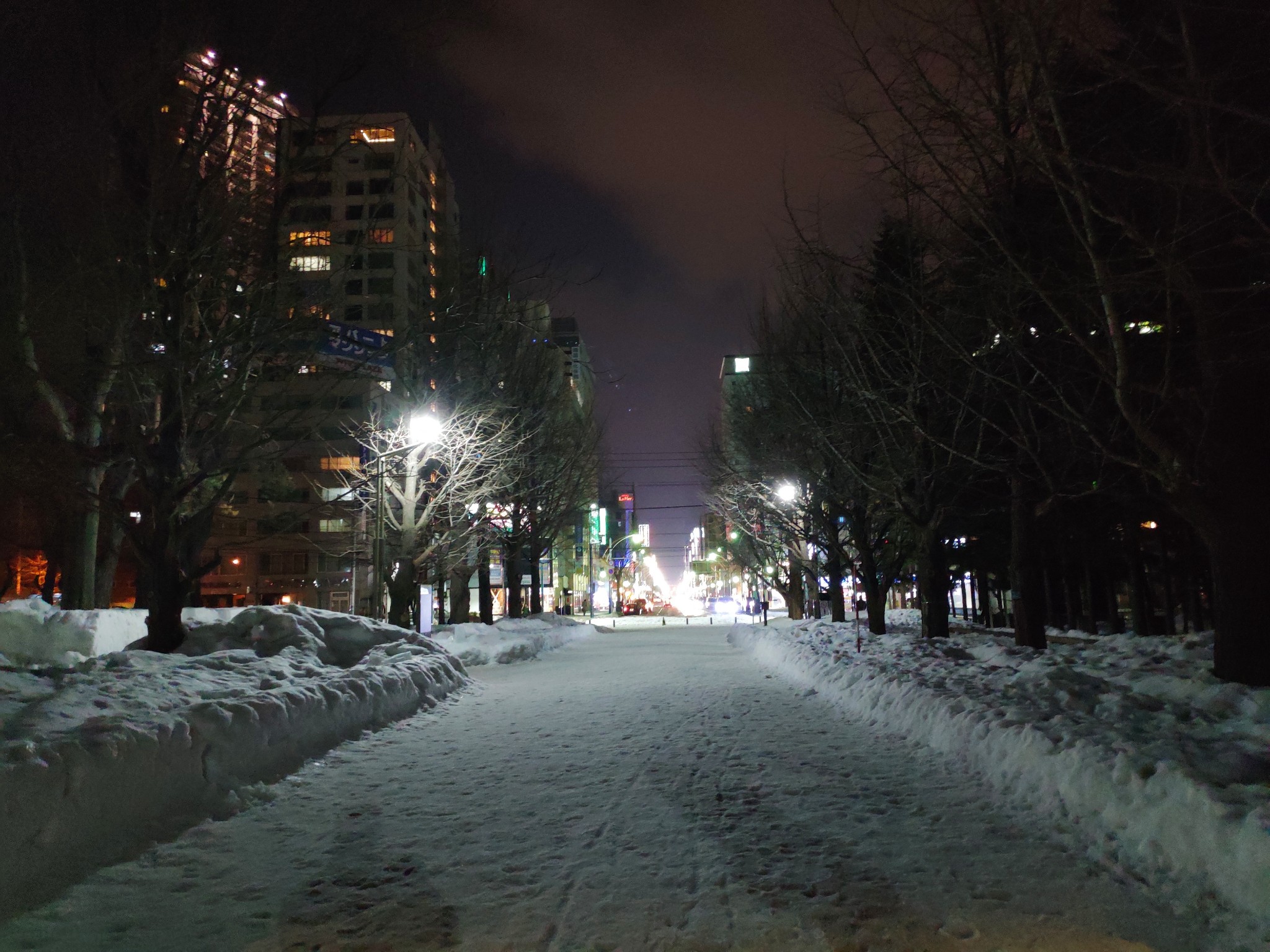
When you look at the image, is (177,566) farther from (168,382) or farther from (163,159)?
(163,159)

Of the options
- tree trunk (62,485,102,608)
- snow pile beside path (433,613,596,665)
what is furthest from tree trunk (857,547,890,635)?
tree trunk (62,485,102,608)

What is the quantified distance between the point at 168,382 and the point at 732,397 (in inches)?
834

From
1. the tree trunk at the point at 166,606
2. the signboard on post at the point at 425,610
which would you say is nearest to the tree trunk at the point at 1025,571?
the tree trunk at the point at 166,606

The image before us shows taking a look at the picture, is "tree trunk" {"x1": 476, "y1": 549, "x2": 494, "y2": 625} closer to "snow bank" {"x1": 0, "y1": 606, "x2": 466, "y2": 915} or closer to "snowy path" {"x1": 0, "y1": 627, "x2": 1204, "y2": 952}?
"snow bank" {"x1": 0, "y1": 606, "x2": 466, "y2": 915}

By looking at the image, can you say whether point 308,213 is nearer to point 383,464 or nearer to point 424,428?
point 424,428

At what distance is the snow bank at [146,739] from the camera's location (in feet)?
15.8

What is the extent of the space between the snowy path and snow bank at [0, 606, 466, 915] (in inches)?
10.1

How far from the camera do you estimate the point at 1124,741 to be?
6.27 m

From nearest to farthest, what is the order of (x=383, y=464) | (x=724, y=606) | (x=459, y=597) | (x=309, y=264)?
(x=309, y=264) < (x=383, y=464) < (x=459, y=597) < (x=724, y=606)

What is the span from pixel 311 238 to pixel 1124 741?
38.3ft

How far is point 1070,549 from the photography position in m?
23.7

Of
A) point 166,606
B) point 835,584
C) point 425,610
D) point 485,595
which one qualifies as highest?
point 166,606

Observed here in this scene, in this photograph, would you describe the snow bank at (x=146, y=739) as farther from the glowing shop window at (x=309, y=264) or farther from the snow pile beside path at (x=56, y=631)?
the glowing shop window at (x=309, y=264)

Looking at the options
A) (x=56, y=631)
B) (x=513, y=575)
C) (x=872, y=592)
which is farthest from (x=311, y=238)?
(x=513, y=575)
